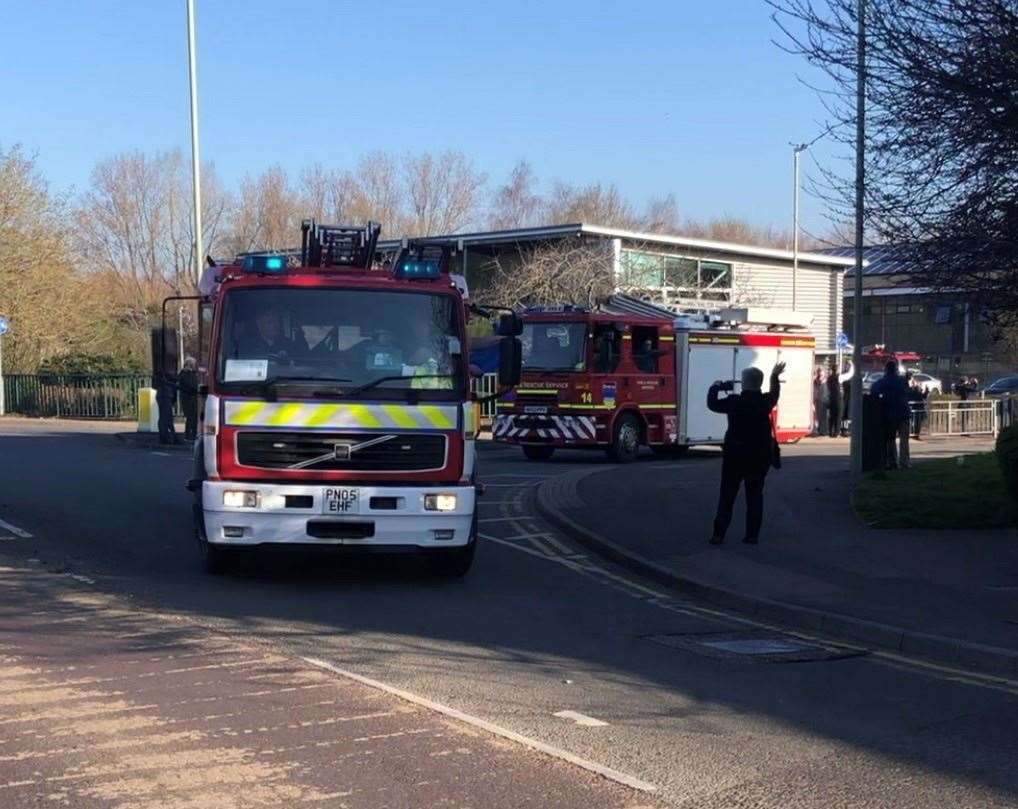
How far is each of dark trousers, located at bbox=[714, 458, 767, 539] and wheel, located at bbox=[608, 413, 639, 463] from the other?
11.5 meters

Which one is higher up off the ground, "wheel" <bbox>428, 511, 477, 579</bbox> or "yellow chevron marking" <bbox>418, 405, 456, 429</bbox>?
"yellow chevron marking" <bbox>418, 405, 456, 429</bbox>

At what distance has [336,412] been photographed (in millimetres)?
10930

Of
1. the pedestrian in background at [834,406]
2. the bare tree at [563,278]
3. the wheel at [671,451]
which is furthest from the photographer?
the bare tree at [563,278]

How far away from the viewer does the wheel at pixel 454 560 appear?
38.2 ft

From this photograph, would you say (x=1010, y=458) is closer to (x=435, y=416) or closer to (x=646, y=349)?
(x=435, y=416)

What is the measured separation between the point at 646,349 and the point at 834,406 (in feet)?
33.0

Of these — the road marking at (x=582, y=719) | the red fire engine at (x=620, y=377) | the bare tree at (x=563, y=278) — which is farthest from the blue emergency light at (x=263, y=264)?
the bare tree at (x=563, y=278)

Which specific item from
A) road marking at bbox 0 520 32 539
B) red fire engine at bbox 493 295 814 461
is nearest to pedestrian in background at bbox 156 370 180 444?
red fire engine at bbox 493 295 814 461

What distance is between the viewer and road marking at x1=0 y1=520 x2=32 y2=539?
14.1 metres

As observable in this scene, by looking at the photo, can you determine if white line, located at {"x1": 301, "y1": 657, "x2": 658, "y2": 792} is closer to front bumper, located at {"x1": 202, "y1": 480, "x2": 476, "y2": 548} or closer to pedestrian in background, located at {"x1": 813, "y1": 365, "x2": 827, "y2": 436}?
front bumper, located at {"x1": 202, "y1": 480, "x2": 476, "y2": 548}

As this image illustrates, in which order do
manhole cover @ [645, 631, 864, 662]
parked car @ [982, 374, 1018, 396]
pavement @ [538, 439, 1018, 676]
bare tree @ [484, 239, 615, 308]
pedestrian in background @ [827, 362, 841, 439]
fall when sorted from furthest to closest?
parked car @ [982, 374, 1018, 396] → bare tree @ [484, 239, 615, 308] → pedestrian in background @ [827, 362, 841, 439] → pavement @ [538, 439, 1018, 676] → manhole cover @ [645, 631, 864, 662]

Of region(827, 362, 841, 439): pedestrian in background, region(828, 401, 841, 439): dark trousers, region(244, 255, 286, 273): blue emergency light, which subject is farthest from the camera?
region(828, 401, 841, 439): dark trousers

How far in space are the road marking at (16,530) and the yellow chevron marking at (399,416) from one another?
5.18 m

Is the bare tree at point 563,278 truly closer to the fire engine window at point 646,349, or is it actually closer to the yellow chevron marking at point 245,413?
the fire engine window at point 646,349
